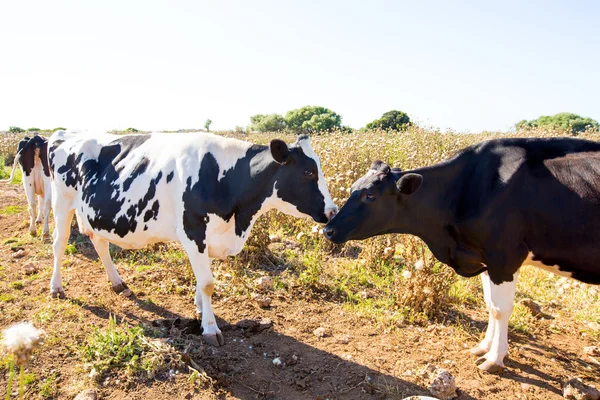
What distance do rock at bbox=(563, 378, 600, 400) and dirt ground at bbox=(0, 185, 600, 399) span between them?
0.13 meters

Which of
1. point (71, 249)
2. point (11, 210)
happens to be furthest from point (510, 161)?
point (11, 210)

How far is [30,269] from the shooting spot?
6.28 metres

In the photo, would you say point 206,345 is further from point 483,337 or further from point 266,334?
point 483,337

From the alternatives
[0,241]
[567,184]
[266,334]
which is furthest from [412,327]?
[0,241]

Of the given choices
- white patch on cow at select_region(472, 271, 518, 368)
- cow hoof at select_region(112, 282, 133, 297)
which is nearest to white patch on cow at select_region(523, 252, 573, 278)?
white patch on cow at select_region(472, 271, 518, 368)

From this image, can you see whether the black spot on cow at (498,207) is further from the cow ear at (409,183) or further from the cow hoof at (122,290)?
the cow hoof at (122,290)

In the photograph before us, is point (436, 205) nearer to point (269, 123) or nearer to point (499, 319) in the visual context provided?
point (499, 319)

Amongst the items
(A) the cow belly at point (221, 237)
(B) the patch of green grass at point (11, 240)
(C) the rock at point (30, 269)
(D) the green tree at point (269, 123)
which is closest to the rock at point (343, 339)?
(A) the cow belly at point (221, 237)

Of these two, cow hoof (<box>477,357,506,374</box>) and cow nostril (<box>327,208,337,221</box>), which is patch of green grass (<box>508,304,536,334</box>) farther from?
cow nostril (<box>327,208,337,221</box>)

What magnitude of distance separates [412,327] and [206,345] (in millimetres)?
2230

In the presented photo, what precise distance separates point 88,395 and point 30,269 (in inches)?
142

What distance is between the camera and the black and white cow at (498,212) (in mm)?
3701

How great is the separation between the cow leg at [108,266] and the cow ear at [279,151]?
2.74 m

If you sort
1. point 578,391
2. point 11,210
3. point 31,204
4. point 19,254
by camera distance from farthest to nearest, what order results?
point 11,210 → point 31,204 → point 19,254 → point 578,391
